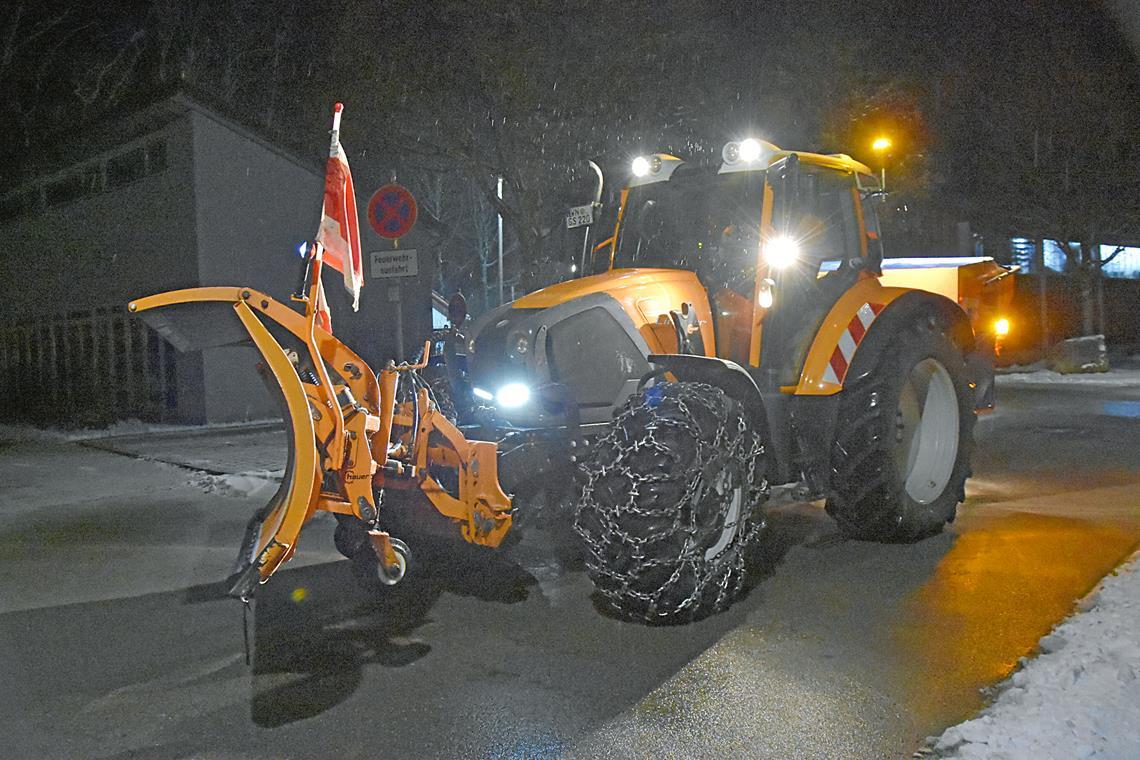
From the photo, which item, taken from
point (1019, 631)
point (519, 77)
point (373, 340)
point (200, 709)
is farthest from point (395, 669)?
point (373, 340)

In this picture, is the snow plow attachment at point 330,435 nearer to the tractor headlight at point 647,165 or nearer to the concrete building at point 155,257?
the tractor headlight at point 647,165

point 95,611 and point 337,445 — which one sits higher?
point 337,445

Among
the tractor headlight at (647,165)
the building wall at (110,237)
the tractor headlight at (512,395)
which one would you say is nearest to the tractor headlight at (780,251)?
the tractor headlight at (647,165)

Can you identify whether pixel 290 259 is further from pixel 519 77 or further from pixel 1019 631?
pixel 1019 631

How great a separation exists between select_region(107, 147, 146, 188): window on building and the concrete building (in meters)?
0.03

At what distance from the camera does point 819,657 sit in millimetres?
4699

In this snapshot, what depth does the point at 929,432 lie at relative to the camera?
7281 mm

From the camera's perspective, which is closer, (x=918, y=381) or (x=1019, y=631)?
(x=1019, y=631)

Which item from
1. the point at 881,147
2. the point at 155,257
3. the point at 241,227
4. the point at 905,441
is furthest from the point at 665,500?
the point at 881,147

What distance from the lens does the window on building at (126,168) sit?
17.3 meters

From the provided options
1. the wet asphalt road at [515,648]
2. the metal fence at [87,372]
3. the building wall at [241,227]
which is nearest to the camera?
the wet asphalt road at [515,648]

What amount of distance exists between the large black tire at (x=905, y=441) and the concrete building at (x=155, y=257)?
9.81m

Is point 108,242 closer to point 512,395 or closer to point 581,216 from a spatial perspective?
point 581,216

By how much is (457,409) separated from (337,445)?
1697 mm
